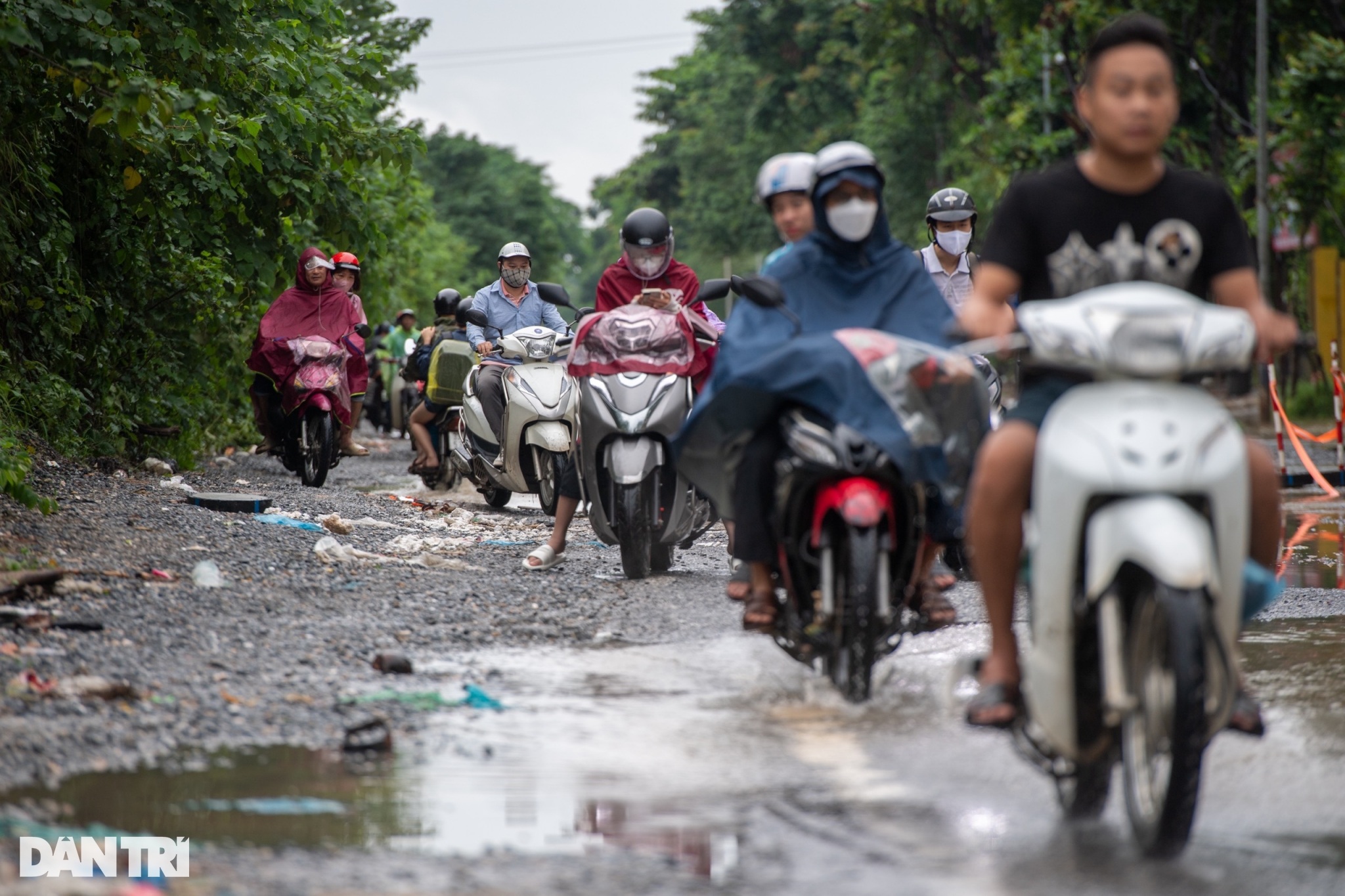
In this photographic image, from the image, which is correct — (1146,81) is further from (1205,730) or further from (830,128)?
(830,128)

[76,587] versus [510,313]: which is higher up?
[510,313]

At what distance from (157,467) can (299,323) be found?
83.8 inches

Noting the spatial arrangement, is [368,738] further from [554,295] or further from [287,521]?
[287,521]

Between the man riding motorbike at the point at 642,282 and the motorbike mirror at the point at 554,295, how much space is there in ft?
0.71

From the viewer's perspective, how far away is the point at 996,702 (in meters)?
4.21

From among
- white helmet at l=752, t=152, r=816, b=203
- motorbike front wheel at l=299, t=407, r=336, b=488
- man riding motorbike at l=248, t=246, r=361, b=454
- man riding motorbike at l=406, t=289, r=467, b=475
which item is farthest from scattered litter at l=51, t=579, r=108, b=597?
man riding motorbike at l=406, t=289, r=467, b=475

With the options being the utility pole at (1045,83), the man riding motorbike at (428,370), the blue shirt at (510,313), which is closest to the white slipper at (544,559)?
the blue shirt at (510,313)

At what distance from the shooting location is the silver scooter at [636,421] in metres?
8.64

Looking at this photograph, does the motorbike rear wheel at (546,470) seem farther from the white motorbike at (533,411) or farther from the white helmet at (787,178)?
the white helmet at (787,178)

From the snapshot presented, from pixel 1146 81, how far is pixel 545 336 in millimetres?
8147

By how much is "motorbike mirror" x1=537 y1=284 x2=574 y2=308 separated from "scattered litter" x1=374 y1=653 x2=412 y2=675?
356 cm

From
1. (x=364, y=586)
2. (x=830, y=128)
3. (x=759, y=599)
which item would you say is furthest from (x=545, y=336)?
(x=830, y=128)

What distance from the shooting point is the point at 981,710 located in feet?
13.8

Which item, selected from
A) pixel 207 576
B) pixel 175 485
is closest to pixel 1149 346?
pixel 207 576
